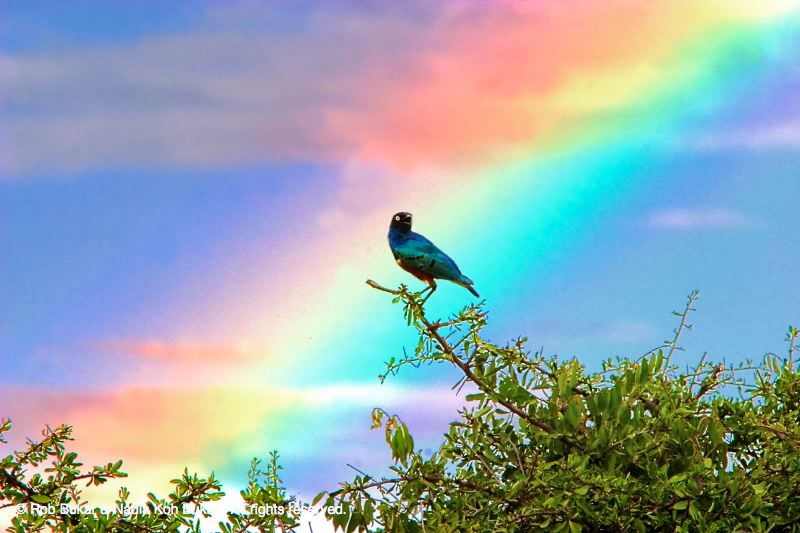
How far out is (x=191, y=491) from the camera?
22.2 feet

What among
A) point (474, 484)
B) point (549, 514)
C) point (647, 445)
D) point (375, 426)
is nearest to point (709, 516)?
point (647, 445)

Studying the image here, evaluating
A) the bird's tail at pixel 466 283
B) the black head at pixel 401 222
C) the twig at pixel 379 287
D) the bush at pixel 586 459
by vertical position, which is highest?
the black head at pixel 401 222

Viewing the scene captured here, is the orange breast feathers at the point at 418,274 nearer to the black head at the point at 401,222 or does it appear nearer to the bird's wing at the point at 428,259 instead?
the bird's wing at the point at 428,259

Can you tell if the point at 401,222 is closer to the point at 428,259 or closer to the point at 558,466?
the point at 428,259

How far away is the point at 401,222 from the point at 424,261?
2.95 feet

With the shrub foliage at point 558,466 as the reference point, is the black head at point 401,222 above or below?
above

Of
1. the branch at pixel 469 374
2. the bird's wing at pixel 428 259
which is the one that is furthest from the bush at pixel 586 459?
the bird's wing at pixel 428 259

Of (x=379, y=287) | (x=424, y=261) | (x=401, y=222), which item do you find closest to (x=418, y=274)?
(x=424, y=261)

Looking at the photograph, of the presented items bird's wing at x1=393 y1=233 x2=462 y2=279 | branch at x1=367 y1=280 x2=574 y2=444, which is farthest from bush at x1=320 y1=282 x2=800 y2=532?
bird's wing at x1=393 y1=233 x2=462 y2=279

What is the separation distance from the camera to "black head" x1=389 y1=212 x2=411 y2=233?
10633mm

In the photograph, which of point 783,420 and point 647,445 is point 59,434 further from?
point 783,420

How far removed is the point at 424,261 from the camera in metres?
9.88

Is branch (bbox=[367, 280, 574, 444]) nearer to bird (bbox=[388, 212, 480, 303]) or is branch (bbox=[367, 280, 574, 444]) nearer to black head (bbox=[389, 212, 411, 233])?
bird (bbox=[388, 212, 480, 303])

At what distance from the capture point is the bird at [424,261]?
32.4 feet
